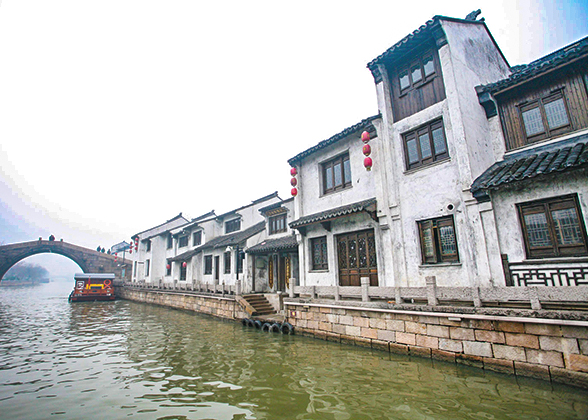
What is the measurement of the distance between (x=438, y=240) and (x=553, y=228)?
288cm

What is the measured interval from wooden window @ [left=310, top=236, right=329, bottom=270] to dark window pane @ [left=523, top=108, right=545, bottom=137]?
26.7 ft

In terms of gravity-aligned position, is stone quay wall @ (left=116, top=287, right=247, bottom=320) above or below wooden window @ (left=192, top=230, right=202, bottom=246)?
below

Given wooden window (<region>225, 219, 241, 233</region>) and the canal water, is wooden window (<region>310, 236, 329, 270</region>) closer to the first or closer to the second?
the canal water

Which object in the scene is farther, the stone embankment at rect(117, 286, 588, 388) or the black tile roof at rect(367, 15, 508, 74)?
the black tile roof at rect(367, 15, 508, 74)

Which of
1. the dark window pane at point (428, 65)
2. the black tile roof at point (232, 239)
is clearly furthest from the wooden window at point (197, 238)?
the dark window pane at point (428, 65)

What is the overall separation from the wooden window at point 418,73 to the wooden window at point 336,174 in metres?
3.60

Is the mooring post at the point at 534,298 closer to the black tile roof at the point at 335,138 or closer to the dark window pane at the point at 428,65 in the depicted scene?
the black tile roof at the point at 335,138

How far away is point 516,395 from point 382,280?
563cm

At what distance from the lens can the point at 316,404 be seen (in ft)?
17.4

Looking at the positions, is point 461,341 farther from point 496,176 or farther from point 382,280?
point 496,176

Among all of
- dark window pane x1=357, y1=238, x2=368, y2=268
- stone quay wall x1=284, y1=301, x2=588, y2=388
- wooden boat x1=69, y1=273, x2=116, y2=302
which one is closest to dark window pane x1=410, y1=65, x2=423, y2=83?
dark window pane x1=357, y1=238, x2=368, y2=268

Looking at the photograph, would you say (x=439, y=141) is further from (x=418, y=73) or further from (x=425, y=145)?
(x=418, y=73)

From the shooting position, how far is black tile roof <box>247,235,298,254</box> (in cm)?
1695

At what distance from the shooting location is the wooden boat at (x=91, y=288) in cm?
3219
